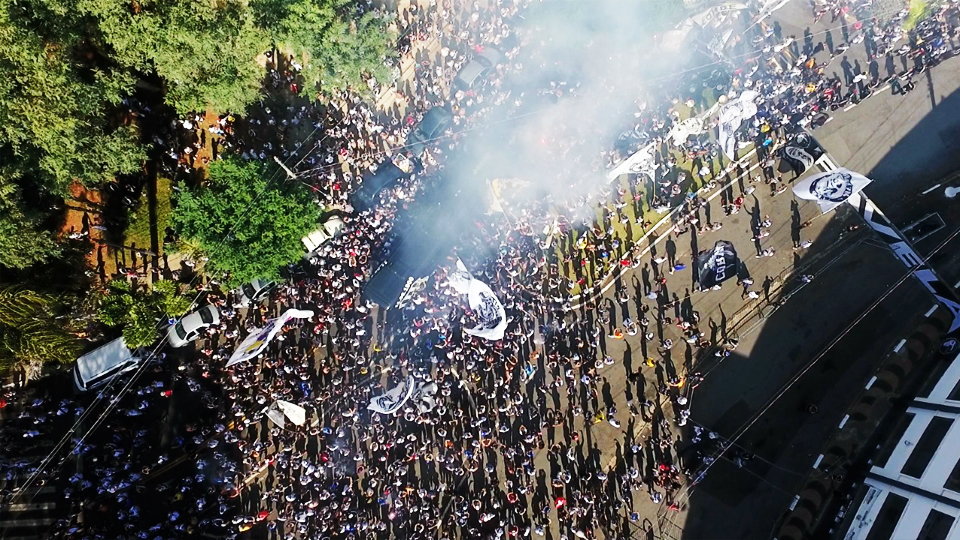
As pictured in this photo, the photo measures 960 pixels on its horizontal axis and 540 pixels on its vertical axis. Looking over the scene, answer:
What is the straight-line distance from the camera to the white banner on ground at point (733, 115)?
2689 cm

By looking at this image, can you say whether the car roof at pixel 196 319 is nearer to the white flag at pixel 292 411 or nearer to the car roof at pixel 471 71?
the white flag at pixel 292 411

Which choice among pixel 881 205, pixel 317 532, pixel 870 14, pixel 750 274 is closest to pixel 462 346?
pixel 317 532

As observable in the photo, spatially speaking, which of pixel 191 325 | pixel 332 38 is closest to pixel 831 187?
pixel 332 38

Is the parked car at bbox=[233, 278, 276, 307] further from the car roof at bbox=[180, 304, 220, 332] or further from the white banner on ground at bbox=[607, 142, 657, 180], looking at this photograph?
the white banner on ground at bbox=[607, 142, 657, 180]

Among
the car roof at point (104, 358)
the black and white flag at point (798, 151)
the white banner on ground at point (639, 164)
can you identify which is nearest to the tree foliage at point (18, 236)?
the car roof at point (104, 358)

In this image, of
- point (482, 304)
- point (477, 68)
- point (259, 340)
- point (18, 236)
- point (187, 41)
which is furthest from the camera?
point (477, 68)

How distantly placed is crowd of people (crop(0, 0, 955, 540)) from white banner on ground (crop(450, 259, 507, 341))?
1.21m

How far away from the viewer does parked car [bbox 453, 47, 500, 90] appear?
2875cm

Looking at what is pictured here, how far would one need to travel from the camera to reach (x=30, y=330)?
75.6 feet

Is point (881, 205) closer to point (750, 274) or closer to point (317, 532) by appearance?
point (750, 274)

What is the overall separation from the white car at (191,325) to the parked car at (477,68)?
55.8 ft

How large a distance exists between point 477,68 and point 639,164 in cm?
968

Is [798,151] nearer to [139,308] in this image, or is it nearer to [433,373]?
[433,373]

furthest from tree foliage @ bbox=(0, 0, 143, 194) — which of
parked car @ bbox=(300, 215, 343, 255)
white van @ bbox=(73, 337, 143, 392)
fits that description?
parked car @ bbox=(300, 215, 343, 255)
